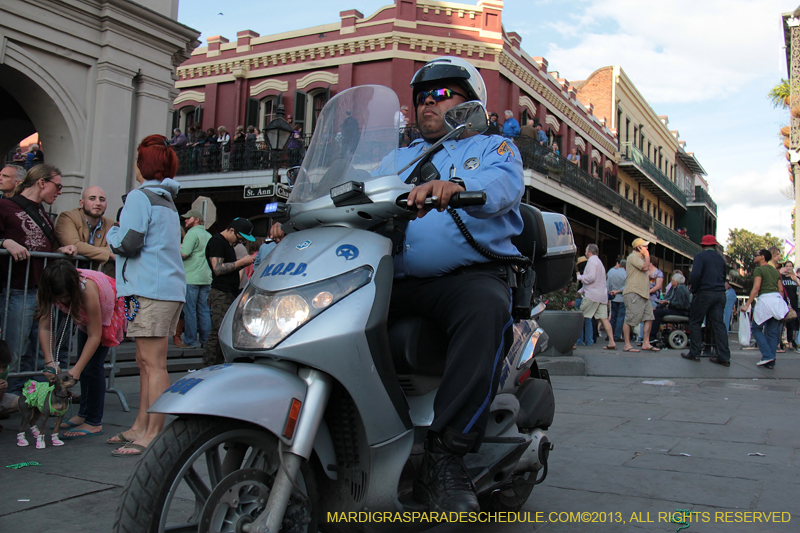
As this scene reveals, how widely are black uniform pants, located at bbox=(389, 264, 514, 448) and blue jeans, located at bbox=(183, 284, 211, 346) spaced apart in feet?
22.7

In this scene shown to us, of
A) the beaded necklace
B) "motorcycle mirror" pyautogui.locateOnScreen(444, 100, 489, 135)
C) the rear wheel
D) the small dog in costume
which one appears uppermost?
"motorcycle mirror" pyautogui.locateOnScreen(444, 100, 489, 135)

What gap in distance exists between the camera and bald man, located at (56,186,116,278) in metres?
5.08

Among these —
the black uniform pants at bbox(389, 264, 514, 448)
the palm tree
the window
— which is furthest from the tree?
the black uniform pants at bbox(389, 264, 514, 448)

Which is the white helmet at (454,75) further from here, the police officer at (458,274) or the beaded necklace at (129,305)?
the beaded necklace at (129,305)

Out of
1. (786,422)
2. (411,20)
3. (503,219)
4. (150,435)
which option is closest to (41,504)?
(150,435)

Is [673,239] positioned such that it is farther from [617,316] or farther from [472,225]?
[472,225]

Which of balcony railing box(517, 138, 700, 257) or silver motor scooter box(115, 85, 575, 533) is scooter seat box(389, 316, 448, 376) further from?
balcony railing box(517, 138, 700, 257)

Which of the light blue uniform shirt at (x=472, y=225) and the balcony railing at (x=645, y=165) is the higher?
the balcony railing at (x=645, y=165)

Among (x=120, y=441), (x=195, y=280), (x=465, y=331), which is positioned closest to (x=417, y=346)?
(x=465, y=331)

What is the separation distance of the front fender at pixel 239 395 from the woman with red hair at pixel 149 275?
223 cm

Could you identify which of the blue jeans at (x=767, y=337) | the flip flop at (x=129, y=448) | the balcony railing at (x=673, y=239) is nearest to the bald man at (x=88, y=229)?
the flip flop at (x=129, y=448)

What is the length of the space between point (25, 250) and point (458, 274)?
3511 mm

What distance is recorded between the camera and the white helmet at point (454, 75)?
110 inches

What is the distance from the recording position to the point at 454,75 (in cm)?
279
